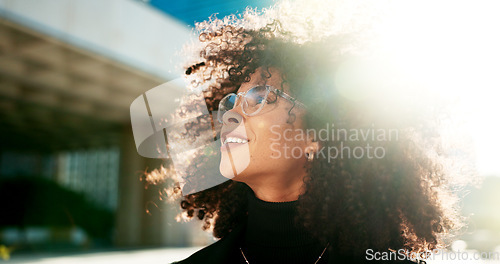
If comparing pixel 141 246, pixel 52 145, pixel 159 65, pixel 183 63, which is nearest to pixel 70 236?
pixel 141 246

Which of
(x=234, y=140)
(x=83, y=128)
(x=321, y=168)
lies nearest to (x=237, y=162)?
(x=234, y=140)

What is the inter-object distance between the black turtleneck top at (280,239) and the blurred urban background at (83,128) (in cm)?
87

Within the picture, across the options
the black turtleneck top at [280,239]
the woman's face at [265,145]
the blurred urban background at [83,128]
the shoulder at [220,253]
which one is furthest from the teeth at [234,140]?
the blurred urban background at [83,128]

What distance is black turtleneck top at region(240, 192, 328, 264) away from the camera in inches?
80.5

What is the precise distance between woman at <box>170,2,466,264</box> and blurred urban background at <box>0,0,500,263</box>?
441 mm

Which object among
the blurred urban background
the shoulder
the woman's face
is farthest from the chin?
the blurred urban background

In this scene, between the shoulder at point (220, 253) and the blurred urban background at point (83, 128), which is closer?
the shoulder at point (220, 253)

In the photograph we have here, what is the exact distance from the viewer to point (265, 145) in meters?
2.06

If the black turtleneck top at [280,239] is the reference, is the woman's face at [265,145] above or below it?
above

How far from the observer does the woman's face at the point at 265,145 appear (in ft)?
6.75

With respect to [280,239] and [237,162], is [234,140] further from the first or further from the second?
[280,239]

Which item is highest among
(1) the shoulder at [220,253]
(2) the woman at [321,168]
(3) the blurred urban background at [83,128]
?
(3) the blurred urban background at [83,128]

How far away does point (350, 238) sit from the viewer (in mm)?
1941

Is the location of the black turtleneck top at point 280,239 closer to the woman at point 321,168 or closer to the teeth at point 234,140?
the woman at point 321,168
